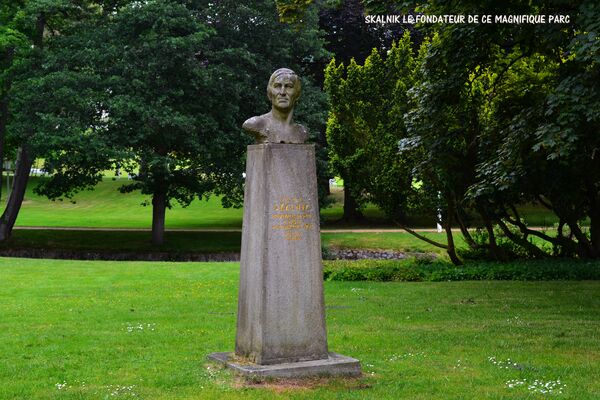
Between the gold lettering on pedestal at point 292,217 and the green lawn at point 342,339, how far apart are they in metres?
1.66

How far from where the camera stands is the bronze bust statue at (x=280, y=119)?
30.5 feet

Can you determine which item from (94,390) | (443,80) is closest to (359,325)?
(94,390)

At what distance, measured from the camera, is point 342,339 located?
455 inches

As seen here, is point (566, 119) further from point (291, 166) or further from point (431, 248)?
A: point (431, 248)

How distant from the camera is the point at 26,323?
1323cm

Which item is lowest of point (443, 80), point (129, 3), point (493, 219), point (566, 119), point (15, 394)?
point (15, 394)

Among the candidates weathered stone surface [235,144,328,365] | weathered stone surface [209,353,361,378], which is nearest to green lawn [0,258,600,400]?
weathered stone surface [209,353,361,378]

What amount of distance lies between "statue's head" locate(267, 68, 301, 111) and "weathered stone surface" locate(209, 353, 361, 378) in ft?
9.52

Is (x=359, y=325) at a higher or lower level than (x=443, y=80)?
lower

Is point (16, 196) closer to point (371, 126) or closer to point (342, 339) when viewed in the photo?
point (371, 126)

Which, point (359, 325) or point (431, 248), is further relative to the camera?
point (431, 248)

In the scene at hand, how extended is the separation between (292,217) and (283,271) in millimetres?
609

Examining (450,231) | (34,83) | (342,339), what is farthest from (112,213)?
(342,339)

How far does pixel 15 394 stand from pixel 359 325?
5876 millimetres
